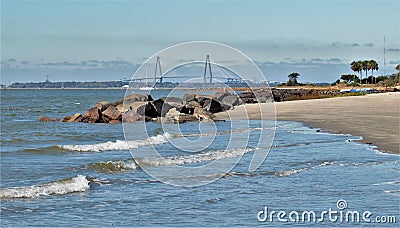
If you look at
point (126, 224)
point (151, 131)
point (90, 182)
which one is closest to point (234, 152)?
point (90, 182)

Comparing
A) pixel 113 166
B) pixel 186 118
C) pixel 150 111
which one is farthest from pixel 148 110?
pixel 113 166

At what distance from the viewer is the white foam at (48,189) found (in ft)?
38.0

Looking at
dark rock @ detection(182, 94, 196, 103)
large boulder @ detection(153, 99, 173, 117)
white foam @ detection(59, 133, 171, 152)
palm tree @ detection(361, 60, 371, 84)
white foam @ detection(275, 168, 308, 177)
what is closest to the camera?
white foam @ detection(275, 168, 308, 177)

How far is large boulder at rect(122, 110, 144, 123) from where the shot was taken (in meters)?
33.6

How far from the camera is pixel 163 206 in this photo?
1041 cm

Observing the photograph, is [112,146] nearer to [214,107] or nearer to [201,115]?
[201,115]

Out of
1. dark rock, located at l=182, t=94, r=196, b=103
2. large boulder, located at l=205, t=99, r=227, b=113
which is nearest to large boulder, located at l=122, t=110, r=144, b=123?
dark rock, located at l=182, t=94, r=196, b=103

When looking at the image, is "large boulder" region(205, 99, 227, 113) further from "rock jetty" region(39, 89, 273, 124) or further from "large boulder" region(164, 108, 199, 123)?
"large boulder" region(164, 108, 199, 123)

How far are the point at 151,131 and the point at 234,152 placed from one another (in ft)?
36.1

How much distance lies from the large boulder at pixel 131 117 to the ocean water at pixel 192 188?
1291 cm

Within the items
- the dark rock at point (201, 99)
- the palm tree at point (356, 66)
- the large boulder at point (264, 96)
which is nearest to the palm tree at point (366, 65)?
the palm tree at point (356, 66)

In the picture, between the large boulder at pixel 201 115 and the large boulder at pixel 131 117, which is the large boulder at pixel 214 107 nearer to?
the large boulder at pixel 201 115

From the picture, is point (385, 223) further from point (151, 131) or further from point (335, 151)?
point (151, 131)

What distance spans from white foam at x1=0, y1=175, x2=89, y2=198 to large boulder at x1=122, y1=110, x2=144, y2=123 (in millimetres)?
20601
